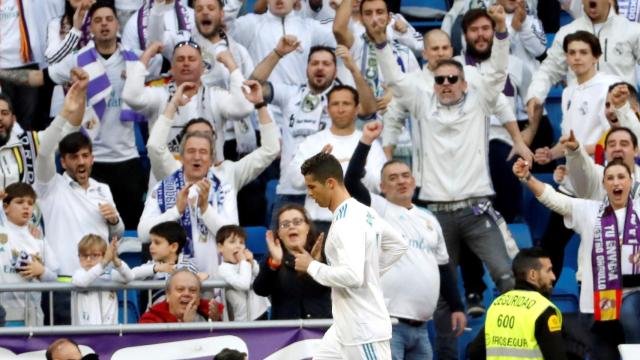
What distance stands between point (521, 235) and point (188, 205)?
127 inches

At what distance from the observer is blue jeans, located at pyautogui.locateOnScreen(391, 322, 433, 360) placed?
12.6m

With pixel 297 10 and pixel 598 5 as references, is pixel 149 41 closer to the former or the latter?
pixel 297 10

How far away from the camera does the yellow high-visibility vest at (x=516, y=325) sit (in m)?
10.9

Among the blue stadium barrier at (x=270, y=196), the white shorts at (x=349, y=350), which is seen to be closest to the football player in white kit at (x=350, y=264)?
the white shorts at (x=349, y=350)

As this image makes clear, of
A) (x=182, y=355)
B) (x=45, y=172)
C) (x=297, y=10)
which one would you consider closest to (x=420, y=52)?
(x=297, y=10)

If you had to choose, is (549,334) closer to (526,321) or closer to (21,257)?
(526,321)

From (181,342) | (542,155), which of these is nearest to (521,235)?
(542,155)

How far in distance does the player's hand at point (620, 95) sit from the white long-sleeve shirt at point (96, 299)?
4338 millimetres

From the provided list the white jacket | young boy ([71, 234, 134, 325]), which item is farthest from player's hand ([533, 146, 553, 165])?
young boy ([71, 234, 134, 325])

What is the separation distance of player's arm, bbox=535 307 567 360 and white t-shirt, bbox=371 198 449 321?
73.3 inches

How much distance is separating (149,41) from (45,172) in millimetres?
2649

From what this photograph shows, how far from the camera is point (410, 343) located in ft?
41.4

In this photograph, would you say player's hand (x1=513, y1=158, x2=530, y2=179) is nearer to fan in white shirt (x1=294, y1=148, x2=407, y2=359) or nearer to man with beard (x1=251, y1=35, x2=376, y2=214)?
man with beard (x1=251, y1=35, x2=376, y2=214)

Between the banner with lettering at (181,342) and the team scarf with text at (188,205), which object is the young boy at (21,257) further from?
the team scarf with text at (188,205)
